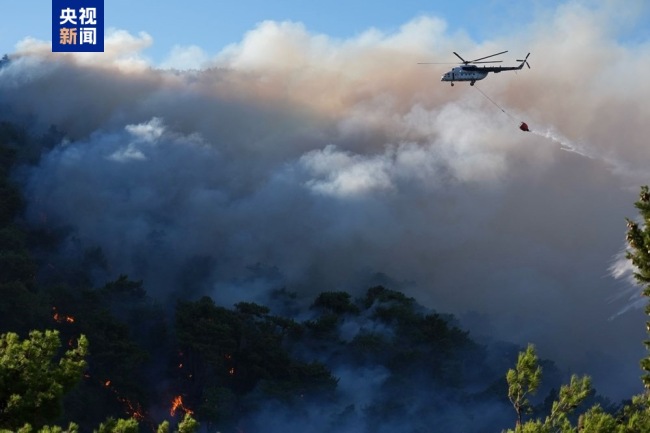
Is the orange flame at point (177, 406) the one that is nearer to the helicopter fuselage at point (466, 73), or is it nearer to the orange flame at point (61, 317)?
the orange flame at point (61, 317)

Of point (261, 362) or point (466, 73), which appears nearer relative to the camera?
point (466, 73)

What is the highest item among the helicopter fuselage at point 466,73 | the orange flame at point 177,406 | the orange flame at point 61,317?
the helicopter fuselage at point 466,73

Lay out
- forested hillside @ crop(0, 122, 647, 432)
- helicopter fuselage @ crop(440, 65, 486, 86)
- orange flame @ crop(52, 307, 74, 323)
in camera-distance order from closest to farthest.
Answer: forested hillside @ crop(0, 122, 647, 432) → orange flame @ crop(52, 307, 74, 323) → helicopter fuselage @ crop(440, 65, 486, 86)

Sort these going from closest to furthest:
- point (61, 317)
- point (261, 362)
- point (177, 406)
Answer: point (177, 406) → point (261, 362) → point (61, 317)

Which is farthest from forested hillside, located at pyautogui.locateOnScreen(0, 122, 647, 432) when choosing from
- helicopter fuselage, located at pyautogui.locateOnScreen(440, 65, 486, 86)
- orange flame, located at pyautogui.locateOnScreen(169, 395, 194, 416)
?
helicopter fuselage, located at pyautogui.locateOnScreen(440, 65, 486, 86)

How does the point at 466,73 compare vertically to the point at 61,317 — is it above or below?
above

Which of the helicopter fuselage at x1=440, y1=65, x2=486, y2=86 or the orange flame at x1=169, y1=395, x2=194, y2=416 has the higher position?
the helicopter fuselage at x1=440, y1=65, x2=486, y2=86

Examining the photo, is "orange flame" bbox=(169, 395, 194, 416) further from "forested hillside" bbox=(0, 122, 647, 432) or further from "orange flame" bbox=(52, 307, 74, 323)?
"orange flame" bbox=(52, 307, 74, 323)

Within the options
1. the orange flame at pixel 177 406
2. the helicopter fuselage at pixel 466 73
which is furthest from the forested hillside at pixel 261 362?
the helicopter fuselage at pixel 466 73

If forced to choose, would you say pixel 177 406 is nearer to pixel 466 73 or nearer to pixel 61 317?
pixel 61 317

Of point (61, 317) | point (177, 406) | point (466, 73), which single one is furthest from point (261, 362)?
point (466, 73)

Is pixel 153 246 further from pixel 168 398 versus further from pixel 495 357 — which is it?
pixel 495 357

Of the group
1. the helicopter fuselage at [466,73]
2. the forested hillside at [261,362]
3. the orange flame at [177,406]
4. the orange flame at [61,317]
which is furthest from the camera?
the orange flame at [177,406]

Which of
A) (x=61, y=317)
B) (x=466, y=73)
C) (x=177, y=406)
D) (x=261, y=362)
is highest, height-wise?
(x=466, y=73)
